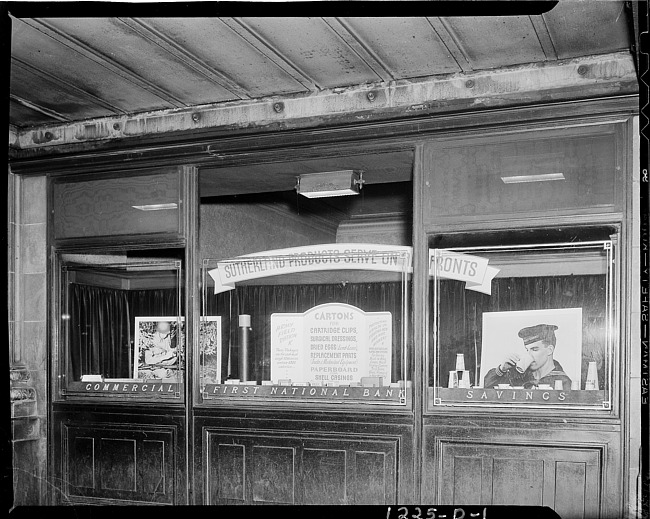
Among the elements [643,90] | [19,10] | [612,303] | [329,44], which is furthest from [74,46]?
[612,303]

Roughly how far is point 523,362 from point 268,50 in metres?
1.79

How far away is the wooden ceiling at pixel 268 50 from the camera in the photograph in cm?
304

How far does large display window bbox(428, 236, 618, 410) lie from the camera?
3324 millimetres

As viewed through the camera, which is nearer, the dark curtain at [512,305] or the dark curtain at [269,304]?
the dark curtain at [512,305]

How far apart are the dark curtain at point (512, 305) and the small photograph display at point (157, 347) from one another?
1.41 metres

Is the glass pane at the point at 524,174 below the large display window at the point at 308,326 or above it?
above

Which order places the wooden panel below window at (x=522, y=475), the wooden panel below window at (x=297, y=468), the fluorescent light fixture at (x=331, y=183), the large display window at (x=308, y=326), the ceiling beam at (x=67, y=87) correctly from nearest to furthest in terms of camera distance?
the wooden panel below window at (x=522, y=475) → the ceiling beam at (x=67, y=87) → the wooden panel below window at (x=297, y=468) → the large display window at (x=308, y=326) → the fluorescent light fixture at (x=331, y=183)

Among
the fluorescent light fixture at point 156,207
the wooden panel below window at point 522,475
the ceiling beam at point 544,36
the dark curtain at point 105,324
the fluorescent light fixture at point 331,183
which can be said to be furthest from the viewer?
the dark curtain at point 105,324

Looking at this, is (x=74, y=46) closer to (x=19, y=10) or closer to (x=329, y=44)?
(x=19, y=10)

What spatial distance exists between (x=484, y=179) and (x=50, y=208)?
2447 mm

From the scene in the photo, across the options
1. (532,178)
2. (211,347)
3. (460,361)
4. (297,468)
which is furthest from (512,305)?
(211,347)

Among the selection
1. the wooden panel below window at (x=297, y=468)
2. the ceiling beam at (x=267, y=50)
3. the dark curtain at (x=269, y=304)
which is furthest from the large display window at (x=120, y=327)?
the ceiling beam at (x=267, y=50)

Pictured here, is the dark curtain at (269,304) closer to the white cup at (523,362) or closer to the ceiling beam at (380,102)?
the white cup at (523,362)

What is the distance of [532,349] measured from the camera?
11.3ft
